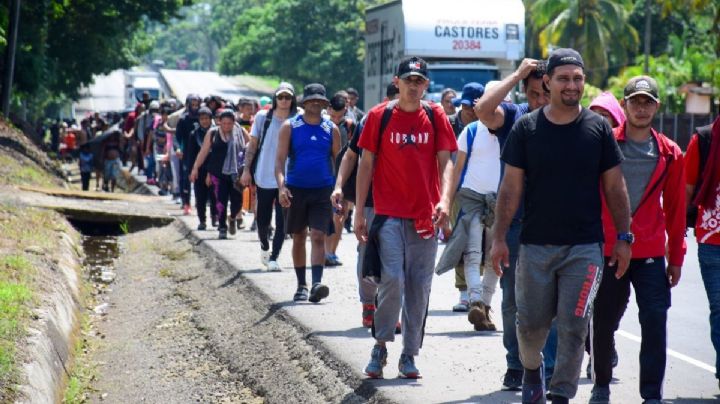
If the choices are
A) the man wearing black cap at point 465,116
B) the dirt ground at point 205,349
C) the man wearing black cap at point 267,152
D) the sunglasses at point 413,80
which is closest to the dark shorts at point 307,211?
the dirt ground at point 205,349

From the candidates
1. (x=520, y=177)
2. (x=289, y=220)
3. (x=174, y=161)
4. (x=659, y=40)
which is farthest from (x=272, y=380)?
(x=659, y=40)

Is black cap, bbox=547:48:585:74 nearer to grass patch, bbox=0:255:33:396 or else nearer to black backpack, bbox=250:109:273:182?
grass patch, bbox=0:255:33:396

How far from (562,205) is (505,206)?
0.31 meters

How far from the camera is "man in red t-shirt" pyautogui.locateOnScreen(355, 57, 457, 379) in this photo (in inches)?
326

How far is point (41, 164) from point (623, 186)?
26.4 m

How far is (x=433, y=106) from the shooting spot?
8469 mm

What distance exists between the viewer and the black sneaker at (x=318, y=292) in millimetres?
11930

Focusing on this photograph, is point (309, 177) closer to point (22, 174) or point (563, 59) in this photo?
point (563, 59)

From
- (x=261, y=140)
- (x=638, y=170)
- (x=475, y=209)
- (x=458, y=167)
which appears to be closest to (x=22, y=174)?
(x=261, y=140)

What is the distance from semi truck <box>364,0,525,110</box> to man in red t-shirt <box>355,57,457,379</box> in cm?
2136

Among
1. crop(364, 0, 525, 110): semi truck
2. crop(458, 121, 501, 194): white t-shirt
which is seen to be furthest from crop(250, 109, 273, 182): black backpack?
crop(364, 0, 525, 110): semi truck

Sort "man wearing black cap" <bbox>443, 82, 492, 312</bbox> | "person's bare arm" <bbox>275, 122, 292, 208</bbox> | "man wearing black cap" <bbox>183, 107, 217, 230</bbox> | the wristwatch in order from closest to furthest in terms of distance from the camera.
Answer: the wristwatch < "man wearing black cap" <bbox>443, 82, 492, 312</bbox> < "person's bare arm" <bbox>275, 122, 292, 208</bbox> < "man wearing black cap" <bbox>183, 107, 217, 230</bbox>

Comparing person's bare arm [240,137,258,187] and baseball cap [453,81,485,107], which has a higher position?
baseball cap [453,81,485,107]

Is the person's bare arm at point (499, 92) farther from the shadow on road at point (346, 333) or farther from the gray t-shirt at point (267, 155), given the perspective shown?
the gray t-shirt at point (267, 155)
